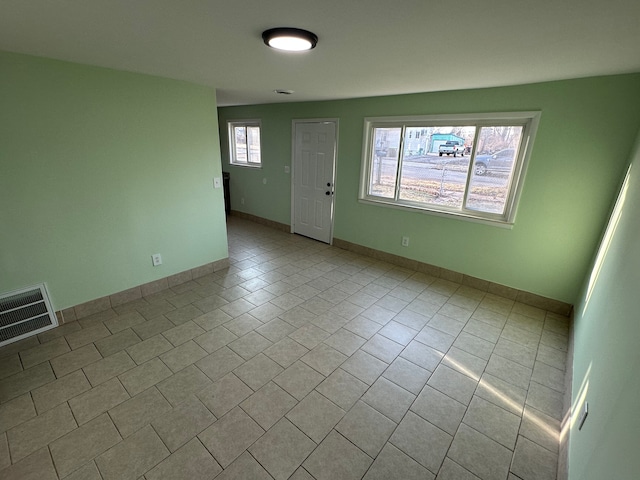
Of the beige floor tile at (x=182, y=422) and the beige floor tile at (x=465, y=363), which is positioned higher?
the beige floor tile at (x=465, y=363)

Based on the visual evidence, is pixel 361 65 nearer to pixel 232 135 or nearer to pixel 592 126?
pixel 592 126

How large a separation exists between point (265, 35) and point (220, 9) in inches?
13.1

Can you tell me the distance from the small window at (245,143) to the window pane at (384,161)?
252cm

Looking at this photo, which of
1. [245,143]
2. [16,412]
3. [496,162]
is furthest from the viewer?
[245,143]

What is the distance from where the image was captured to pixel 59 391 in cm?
197

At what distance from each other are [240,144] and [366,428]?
5.72 m

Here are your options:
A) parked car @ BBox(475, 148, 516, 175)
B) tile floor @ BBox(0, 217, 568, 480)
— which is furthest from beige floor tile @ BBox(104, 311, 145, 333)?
parked car @ BBox(475, 148, 516, 175)

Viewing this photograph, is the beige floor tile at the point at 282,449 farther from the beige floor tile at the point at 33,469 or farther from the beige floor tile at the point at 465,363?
the beige floor tile at the point at 465,363

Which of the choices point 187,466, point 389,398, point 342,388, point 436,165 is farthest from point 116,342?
point 436,165

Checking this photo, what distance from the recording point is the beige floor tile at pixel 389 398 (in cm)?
191

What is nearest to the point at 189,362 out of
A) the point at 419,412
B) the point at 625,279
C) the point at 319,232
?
the point at 419,412

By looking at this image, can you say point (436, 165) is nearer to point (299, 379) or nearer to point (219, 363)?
point (299, 379)

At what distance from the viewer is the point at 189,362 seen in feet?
7.43

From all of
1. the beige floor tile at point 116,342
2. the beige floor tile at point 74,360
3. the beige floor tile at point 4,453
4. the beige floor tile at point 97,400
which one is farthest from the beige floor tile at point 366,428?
the beige floor tile at point 74,360
